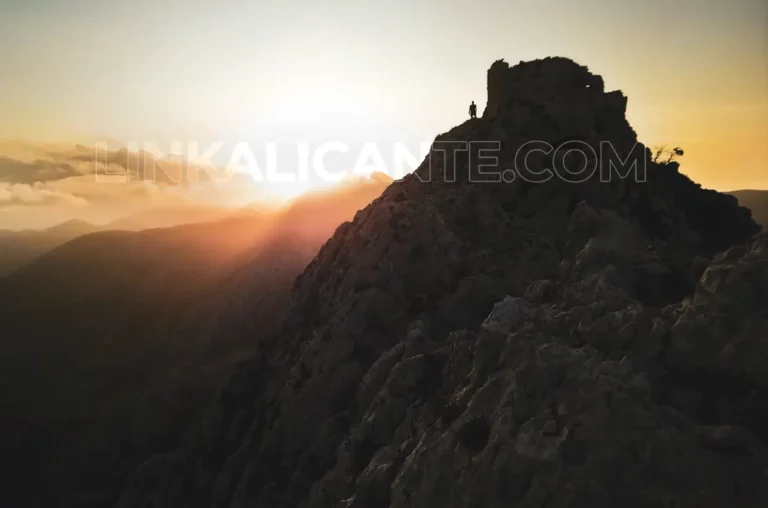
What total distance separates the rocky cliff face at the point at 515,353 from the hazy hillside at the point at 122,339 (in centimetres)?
2402

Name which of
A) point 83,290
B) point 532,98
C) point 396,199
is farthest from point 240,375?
point 83,290

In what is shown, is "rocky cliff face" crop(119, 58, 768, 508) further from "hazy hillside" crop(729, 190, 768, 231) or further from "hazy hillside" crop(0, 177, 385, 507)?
"hazy hillside" crop(729, 190, 768, 231)

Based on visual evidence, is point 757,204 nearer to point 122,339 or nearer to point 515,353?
point 515,353

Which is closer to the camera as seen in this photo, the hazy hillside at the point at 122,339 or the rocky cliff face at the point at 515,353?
the rocky cliff face at the point at 515,353

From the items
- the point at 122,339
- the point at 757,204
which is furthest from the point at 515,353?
the point at 757,204

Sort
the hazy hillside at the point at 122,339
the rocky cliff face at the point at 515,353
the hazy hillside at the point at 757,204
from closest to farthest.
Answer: the rocky cliff face at the point at 515,353 < the hazy hillside at the point at 122,339 < the hazy hillside at the point at 757,204

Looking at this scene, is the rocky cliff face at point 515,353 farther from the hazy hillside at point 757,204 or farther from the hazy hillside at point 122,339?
the hazy hillside at point 757,204

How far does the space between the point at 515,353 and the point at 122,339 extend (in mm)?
95460

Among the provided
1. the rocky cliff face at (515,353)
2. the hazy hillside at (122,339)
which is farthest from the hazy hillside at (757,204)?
the rocky cliff face at (515,353)

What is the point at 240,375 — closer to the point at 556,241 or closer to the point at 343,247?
the point at 343,247

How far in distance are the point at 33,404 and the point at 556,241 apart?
8528cm

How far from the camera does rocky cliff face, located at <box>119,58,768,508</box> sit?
715 inches

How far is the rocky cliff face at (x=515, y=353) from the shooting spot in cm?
1817

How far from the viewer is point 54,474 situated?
6712 centimetres
